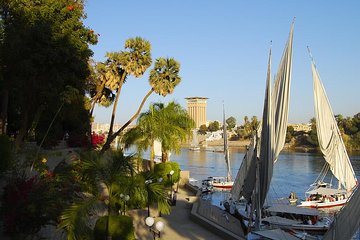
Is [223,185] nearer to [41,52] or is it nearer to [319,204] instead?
[319,204]

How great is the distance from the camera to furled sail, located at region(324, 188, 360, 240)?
987 centimetres

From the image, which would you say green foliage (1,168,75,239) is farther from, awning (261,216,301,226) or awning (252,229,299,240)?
awning (261,216,301,226)

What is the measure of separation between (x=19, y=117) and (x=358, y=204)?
1039 inches

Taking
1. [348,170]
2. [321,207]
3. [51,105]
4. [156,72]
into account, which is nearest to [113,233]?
[51,105]

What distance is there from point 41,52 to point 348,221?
16708 mm

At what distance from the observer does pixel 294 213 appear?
25828 millimetres

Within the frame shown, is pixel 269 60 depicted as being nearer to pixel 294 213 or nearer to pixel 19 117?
pixel 294 213

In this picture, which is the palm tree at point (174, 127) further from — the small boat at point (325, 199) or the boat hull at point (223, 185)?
the boat hull at point (223, 185)

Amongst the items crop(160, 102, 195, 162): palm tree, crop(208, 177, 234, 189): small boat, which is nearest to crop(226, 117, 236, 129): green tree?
crop(208, 177, 234, 189): small boat

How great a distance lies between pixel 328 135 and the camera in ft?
91.0

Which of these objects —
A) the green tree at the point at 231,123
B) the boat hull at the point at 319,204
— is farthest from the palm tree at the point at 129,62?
the green tree at the point at 231,123

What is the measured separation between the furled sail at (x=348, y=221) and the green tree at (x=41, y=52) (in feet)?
50.5

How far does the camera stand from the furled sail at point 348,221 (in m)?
9.87

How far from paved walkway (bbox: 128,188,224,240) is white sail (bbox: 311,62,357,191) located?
442 inches
